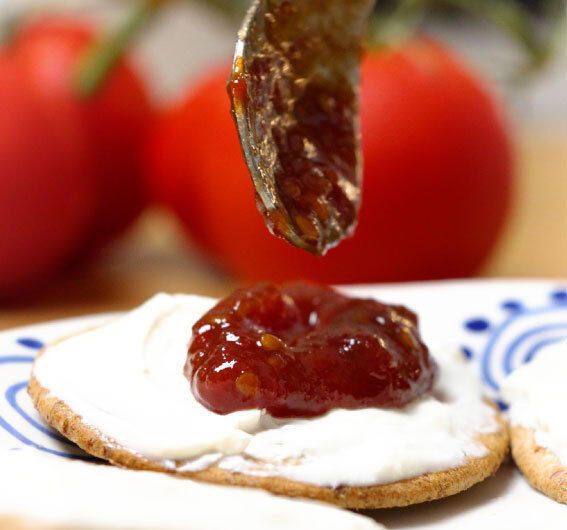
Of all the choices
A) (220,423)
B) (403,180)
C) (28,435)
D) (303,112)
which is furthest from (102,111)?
(220,423)

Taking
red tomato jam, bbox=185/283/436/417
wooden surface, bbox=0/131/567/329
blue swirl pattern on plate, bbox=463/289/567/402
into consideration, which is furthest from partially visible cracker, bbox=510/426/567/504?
wooden surface, bbox=0/131/567/329

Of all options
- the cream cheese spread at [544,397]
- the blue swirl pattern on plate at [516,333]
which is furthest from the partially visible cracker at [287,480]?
the blue swirl pattern on plate at [516,333]

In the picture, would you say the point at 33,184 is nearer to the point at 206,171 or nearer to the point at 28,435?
the point at 206,171

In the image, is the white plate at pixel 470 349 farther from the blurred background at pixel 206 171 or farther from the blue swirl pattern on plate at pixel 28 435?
the blurred background at pixel 206 171

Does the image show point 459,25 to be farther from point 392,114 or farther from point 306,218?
point 306,218

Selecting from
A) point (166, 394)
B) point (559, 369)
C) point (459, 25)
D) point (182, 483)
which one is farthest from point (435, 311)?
point (459, 25)

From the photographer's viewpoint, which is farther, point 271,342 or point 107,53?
point 107,53
